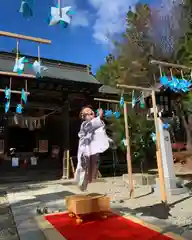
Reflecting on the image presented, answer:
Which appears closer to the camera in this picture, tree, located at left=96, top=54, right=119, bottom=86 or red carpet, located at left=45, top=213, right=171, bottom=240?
red carpet, located at left=45, top=213, right=171, bottom=240

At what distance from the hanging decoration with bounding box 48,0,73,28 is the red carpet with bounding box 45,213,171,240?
3.36 metres

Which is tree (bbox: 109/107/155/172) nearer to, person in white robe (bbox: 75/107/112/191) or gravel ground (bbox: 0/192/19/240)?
gravel ground (bbox: 0/192/19/240)

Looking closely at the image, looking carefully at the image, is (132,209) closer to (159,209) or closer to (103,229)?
(159,209)

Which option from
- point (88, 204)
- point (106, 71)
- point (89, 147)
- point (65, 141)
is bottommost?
point (88, 204)

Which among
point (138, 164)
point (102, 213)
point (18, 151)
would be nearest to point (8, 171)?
point (18, 151)

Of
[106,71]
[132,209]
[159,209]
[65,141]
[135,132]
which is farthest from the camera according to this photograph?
[106,71]

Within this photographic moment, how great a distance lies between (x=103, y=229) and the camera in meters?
3.94

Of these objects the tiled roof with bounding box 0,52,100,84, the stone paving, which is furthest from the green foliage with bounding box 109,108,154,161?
the stone paving

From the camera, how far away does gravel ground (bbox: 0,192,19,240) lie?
4137mm

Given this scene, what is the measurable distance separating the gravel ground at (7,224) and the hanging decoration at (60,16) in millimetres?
3658

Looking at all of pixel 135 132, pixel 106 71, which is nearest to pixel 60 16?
pixel 135 132

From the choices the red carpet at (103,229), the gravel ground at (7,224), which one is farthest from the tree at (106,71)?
the red carpet at (103,229)

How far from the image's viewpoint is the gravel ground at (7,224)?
4.14 meters

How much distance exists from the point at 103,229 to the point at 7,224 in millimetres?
2146
